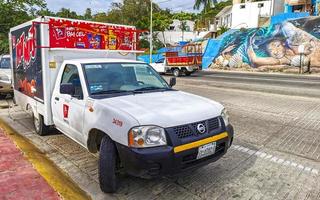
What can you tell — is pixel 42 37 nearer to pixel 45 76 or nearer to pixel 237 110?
pixel 45 76

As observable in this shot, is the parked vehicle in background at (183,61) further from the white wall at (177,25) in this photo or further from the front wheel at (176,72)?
the white wall at (177,25)

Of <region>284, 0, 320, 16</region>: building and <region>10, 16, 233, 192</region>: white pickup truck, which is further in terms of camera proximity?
<region>284, 0, 320, 16</region>: building

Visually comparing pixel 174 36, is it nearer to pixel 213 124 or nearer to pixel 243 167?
pixel 243 167

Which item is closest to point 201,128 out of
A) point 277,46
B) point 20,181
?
point 20,181

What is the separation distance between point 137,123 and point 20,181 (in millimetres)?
2072

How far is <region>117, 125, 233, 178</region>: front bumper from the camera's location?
3.28 meters

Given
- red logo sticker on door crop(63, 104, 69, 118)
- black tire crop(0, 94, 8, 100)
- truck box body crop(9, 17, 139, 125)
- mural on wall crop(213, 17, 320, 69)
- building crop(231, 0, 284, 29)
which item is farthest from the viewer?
building crop(231, 0, 284, 29)

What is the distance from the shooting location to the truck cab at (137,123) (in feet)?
11.0

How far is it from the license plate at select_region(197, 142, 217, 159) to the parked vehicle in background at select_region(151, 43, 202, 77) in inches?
829

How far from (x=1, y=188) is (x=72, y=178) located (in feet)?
3.12

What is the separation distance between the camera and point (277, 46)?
31.5 meters

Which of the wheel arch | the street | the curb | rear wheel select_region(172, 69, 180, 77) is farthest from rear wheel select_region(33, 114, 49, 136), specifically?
rear wheel select_region(172, 69, 180, 77)

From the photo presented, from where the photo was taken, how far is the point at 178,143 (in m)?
3.36

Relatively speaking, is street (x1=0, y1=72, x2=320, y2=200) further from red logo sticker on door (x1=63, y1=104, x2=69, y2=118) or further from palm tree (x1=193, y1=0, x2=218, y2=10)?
palm tree (x1=193, y1=0, x2=218, y2=10)
